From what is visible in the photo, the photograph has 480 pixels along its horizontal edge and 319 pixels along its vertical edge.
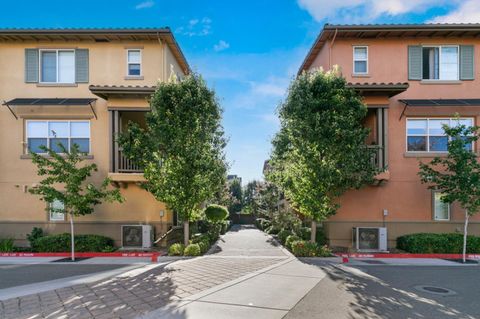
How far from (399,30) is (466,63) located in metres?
3.94

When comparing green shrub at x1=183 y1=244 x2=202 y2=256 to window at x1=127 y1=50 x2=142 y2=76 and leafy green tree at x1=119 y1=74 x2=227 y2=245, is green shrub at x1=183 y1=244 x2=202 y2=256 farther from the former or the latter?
window at x1=127 y1=50 x2=142 y2=76

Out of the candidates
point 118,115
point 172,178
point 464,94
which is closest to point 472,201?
point 464,94

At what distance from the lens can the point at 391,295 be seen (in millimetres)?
7348

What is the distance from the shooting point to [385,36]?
14.7m

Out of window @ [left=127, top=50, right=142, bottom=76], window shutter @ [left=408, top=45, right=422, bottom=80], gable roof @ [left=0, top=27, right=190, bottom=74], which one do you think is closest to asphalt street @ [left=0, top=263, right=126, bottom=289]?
window @ [left=127, top=50, right=142, bottom=76]

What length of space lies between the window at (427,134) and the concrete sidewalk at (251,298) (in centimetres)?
908

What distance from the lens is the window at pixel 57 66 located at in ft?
48.8

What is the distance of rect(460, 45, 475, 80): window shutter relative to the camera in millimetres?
14531

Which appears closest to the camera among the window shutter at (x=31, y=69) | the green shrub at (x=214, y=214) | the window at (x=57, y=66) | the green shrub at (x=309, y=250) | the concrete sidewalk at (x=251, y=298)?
the concrete sidewalk at (x=251, y=298)

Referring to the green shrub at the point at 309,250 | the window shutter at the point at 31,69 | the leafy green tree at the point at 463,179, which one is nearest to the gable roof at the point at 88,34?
the window shutter at the point at 31,69

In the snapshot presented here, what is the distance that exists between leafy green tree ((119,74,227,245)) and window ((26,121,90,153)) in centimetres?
341

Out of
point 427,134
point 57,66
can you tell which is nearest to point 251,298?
point 427,134

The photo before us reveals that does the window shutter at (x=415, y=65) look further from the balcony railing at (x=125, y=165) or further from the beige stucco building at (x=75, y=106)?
the balcony railing at (x=125, y=165)

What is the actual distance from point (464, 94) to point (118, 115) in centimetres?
1745
